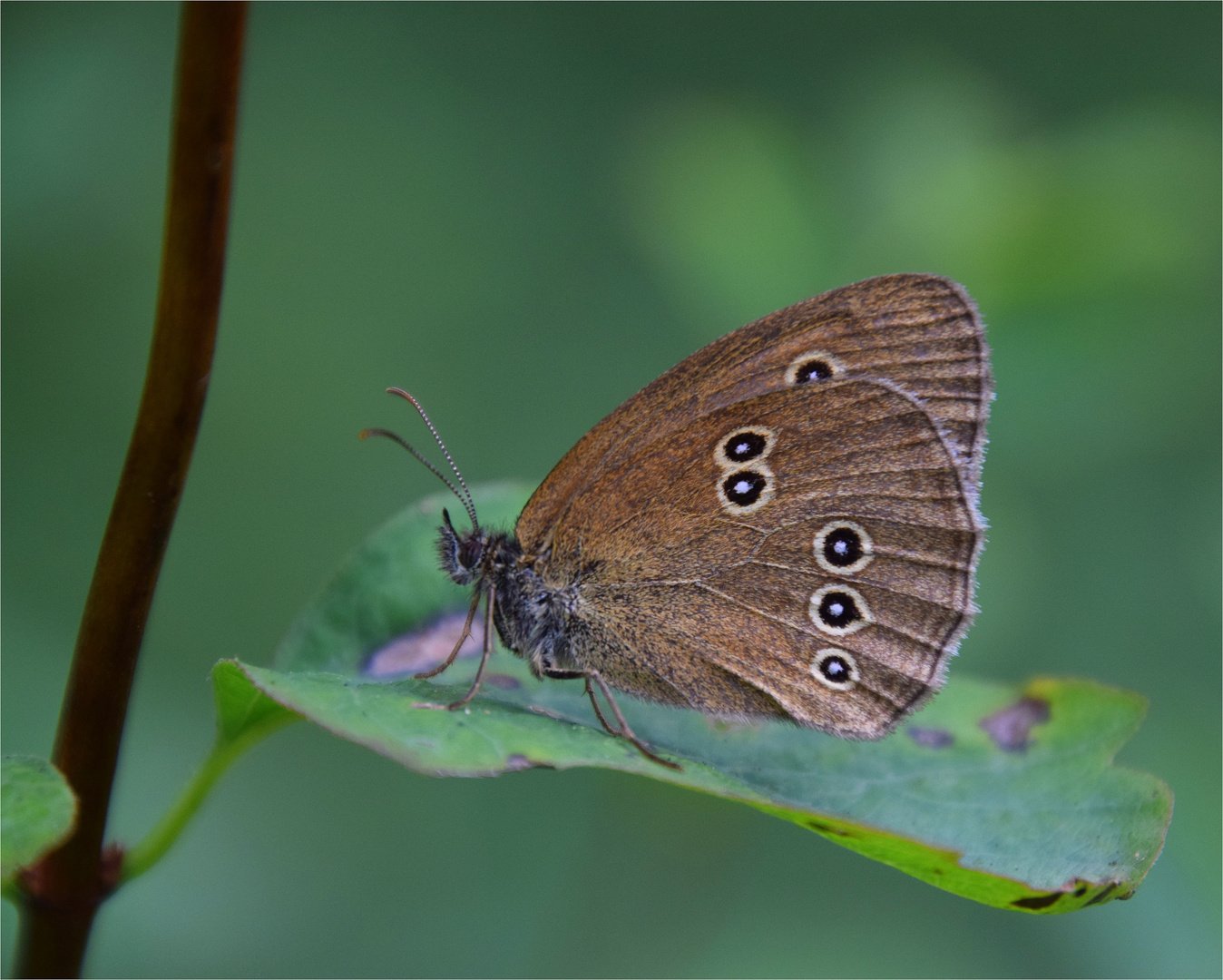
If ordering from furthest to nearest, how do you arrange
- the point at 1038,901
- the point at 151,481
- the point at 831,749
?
the point at 831,749
the point at 1038,901
the point at 151,481

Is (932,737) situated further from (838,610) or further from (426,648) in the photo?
(426,648)

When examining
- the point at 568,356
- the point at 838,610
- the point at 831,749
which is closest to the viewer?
the point at 831,749

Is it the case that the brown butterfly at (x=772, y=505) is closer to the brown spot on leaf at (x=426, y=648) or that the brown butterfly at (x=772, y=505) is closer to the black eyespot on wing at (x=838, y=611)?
the black eyespot on wing at (x=838, y=611)

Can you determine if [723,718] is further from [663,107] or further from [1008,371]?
[663,107]

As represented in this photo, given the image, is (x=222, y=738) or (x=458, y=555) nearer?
(x=222, y=738)

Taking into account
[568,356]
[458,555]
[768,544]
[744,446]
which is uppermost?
[568,356]

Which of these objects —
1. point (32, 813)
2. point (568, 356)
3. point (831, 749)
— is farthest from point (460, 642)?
point (568, 356)

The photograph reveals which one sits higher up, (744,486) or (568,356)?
Result: (568,356)
